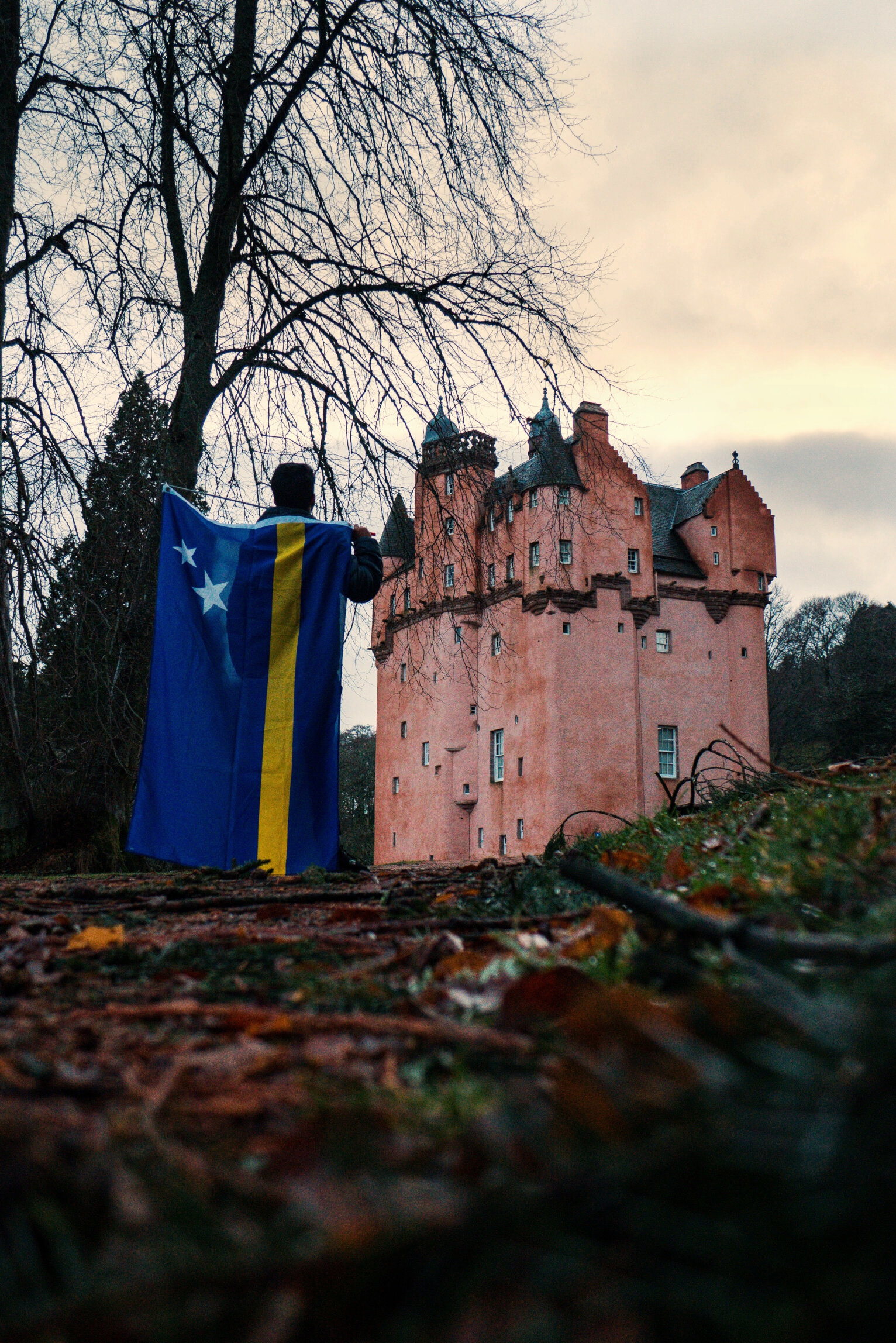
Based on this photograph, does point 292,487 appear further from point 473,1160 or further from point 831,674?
point 831,674

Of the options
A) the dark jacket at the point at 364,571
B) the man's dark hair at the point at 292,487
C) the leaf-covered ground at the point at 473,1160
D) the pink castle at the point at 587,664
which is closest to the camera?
the leaf-covered ground at the point at 473,1160

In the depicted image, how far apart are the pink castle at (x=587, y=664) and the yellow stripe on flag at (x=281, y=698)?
82.5 feet

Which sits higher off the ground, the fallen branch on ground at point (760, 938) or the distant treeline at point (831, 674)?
the distant treeline at point (831, 674)

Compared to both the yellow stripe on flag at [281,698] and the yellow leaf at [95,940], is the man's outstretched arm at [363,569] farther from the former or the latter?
the yellow leaf at [95,940]

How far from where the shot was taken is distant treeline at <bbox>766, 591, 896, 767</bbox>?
3008cm

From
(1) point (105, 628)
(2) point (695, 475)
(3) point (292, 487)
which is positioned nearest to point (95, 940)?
(3) point (292, 487)

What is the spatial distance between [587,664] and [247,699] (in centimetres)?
2905

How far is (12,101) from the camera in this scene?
26.9 feet

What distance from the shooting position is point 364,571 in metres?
5.75

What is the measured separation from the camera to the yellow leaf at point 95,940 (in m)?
2.02

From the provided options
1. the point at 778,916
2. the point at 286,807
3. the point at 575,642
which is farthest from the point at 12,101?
the point at 575,642

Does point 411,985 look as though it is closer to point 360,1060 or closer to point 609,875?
point 609,875

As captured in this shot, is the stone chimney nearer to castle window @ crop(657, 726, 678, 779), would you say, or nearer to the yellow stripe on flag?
castle window @ crop(657, 726, 678, 779)

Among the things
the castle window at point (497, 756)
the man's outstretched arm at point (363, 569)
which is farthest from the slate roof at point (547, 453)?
the castle window at point (497, 756)
